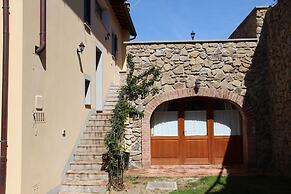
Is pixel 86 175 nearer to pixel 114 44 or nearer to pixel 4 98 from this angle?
pixel 4 98

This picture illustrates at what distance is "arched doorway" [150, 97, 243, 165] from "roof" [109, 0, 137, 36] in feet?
17.9

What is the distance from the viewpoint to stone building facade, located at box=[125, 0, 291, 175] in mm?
10766

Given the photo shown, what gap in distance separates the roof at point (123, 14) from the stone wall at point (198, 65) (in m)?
4.37

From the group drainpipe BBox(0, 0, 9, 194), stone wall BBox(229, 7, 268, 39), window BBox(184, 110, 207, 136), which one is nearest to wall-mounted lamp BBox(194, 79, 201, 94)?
window BBox(184, 110, 207, 136)

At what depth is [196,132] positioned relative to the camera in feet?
38.3

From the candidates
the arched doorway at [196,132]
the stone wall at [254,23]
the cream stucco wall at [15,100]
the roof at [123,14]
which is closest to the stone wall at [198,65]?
the stone wall at [254,23]

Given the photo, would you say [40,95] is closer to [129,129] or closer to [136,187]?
[136,187]

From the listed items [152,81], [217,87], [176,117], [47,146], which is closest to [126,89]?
[152,81]

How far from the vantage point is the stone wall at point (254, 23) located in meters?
10.8

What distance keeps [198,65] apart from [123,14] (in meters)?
6.33

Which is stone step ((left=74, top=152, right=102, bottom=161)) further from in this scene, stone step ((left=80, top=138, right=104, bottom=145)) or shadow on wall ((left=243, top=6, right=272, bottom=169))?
shadow on wall ((left=243, top=6, right=272, bottom=169))

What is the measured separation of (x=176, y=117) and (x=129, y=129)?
1.80 m

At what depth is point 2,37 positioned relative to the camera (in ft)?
18.8

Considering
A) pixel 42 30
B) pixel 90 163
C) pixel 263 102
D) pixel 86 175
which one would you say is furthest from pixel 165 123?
pixel 42 30
